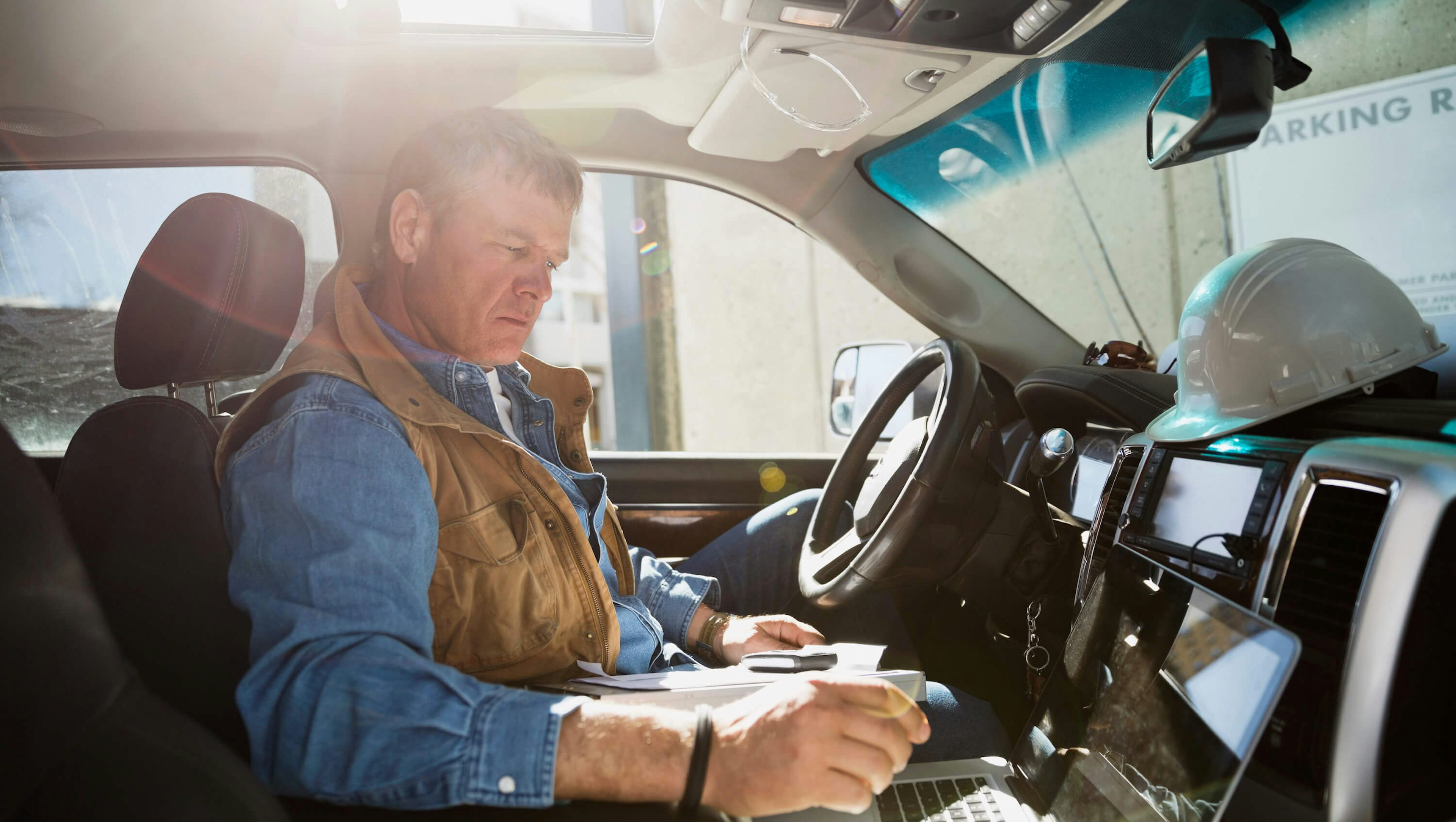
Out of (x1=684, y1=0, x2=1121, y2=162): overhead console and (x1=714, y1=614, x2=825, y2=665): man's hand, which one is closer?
(x1=684, y1=0, x2=1121, y2=162): overhead console

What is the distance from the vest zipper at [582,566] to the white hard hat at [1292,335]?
927 millimetres

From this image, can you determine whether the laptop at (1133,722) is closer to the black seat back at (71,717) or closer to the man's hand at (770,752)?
the man's hand at (770,752)

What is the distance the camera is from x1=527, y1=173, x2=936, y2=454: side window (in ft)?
26.2

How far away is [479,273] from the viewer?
1.47 metres

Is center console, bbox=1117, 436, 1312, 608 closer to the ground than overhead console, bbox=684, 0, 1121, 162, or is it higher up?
closer to the ground

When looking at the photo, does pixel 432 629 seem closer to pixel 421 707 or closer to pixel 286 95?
pixel 421 707

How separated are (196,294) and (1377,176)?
4470 millimetres

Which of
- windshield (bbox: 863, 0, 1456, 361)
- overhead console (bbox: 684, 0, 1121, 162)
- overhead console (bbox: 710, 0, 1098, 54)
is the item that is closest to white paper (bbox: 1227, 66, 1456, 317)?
windshield (bbox: 863, 0, 1456, 361)

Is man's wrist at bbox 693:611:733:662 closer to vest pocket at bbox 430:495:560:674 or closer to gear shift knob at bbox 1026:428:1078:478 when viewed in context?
vest pocket at bbox 430:495:560:674

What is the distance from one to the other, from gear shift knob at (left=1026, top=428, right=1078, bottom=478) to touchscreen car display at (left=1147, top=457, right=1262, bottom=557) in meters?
0.23

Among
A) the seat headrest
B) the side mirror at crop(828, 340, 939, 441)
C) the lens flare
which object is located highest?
the seat headrest

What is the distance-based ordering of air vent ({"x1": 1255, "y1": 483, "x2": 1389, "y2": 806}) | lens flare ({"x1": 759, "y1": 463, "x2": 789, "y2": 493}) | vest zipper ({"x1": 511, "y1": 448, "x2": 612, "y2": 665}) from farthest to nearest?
lens flare ({"x1": 759, "y1": 463, "x2": 789, "y2": 493}), vest zipper ({"x1": 511, "y1": 448, "x2": 612, "y2": 665}), air vent ({"x1": 1255, "y1": 483, "x2": 1389, "y2": 806})

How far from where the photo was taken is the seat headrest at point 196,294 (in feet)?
4.48

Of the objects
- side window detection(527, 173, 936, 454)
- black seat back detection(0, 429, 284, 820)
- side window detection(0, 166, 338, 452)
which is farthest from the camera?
side window detection(527, 173, 936, 454)
